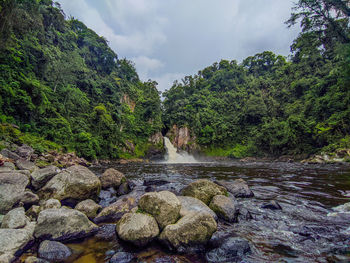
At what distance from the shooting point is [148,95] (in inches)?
2255

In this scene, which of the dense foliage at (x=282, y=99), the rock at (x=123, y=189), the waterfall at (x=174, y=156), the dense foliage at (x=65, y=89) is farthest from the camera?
the waterfall at (x=174, y=156)

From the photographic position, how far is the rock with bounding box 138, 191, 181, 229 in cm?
340

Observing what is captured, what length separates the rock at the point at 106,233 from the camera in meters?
3.41

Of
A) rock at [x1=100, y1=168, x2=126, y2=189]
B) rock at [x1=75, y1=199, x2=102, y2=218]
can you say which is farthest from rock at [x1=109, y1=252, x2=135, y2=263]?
rock at [x1=100, y1=168, x2=126, y2=189]

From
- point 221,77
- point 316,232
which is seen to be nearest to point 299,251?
point 316,232

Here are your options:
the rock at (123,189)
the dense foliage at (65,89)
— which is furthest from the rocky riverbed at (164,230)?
the dense foliage at (65,89)

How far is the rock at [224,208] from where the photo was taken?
413 centimetres

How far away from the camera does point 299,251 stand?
9.08ft

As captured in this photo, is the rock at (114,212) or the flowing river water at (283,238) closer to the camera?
the flowing river water at (283,238)

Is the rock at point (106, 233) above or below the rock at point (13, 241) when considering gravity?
below

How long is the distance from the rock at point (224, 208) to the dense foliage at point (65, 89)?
54.3ft

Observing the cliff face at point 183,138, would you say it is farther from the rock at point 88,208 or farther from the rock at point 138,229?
the rock at point 138,229

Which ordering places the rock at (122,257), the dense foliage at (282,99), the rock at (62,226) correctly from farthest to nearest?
the dense foliage at (282,99)
the rock at (62,226)
the rock at (122,257)

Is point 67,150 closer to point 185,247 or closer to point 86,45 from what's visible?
point 185,247
